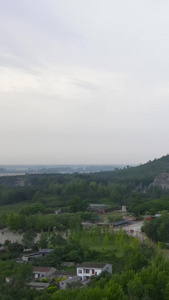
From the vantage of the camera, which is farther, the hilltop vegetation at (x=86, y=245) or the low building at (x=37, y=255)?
the low building at (x=37, y=255)

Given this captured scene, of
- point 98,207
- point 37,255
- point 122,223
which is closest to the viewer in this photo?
point 37,255

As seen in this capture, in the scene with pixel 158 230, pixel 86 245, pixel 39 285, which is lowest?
pixel 39 285

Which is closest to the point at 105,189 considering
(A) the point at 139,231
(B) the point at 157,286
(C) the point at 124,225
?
(C) the point at 124,225

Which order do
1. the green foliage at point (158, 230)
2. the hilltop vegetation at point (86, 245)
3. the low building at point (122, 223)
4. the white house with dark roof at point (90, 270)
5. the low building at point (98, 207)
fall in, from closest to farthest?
the hilltop vegetation at point (86, 245)
the white house with dark roof at point (90, 270)
the green foliage at point (158, 230)
the low building at point (122, 223)
the low building at point (98, 207)


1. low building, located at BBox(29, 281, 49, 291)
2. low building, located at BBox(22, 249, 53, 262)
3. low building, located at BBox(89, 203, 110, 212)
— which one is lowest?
low building, located at BBox(29, 281, 49, 291)

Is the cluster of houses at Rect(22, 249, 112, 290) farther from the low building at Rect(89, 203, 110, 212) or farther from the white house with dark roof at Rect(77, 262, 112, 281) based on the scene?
the low building at Rect(89, 203, 110, 212)

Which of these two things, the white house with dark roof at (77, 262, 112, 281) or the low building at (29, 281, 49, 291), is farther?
the white house with dark roof at (77, 262, 112, 281)

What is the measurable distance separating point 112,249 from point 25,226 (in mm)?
7744

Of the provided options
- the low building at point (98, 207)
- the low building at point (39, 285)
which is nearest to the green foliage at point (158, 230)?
the low building at point (39, 285)

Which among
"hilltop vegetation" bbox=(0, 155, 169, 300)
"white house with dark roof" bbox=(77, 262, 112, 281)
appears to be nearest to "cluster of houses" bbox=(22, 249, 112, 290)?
"white house with dark roof" bbox=(77, 262, 112, 281)

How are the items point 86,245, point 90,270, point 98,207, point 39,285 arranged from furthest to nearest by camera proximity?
point 98,207 < point 86,245 < point 90,270 < point 39,285

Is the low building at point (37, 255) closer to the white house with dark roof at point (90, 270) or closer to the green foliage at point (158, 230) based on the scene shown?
the white house with dark roof at point (90, 270)

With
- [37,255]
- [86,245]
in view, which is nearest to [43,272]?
[37,255]

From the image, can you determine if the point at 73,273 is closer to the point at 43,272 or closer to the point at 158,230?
the point at 43,272
